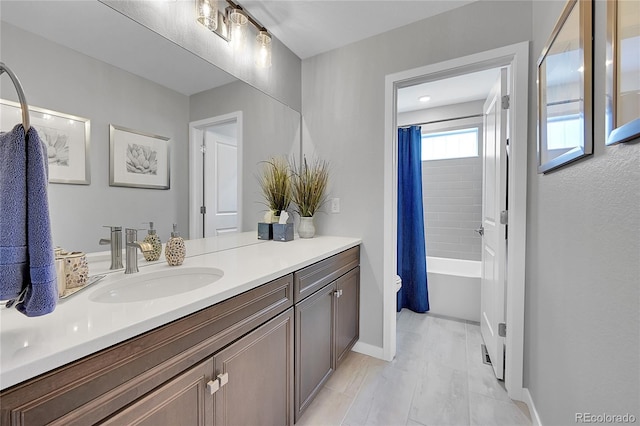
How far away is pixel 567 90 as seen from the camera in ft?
3.43

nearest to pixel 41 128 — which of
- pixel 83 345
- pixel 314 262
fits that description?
pixel 83 345

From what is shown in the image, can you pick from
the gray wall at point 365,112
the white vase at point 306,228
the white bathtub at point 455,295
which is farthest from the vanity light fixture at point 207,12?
the white bathtub at point 455,295

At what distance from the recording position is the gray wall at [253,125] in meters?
1.60

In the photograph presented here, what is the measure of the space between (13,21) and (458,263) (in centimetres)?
389

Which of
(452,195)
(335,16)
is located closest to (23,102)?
(335,16)

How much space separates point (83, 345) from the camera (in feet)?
A: 1.83

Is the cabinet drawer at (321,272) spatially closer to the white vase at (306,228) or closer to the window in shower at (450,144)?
the white vase at (306,228)

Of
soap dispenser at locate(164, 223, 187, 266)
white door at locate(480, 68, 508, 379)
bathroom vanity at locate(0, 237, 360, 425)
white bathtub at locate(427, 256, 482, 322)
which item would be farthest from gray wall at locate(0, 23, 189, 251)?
white bathtub at locate(427, 256, 482, 322)

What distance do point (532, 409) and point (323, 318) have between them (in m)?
1.21

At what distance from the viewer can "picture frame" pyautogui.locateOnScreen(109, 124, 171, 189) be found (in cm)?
114

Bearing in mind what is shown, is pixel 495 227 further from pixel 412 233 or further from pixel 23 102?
pixel 23 102

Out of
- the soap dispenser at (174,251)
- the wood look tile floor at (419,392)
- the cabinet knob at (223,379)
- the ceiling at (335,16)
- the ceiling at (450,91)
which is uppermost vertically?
the ceiling at (335,16)

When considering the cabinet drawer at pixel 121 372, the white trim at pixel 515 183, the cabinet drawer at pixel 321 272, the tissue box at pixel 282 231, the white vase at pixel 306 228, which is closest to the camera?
the cabinet drawer at pixel 121 372

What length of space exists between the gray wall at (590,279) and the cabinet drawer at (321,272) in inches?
41.9
